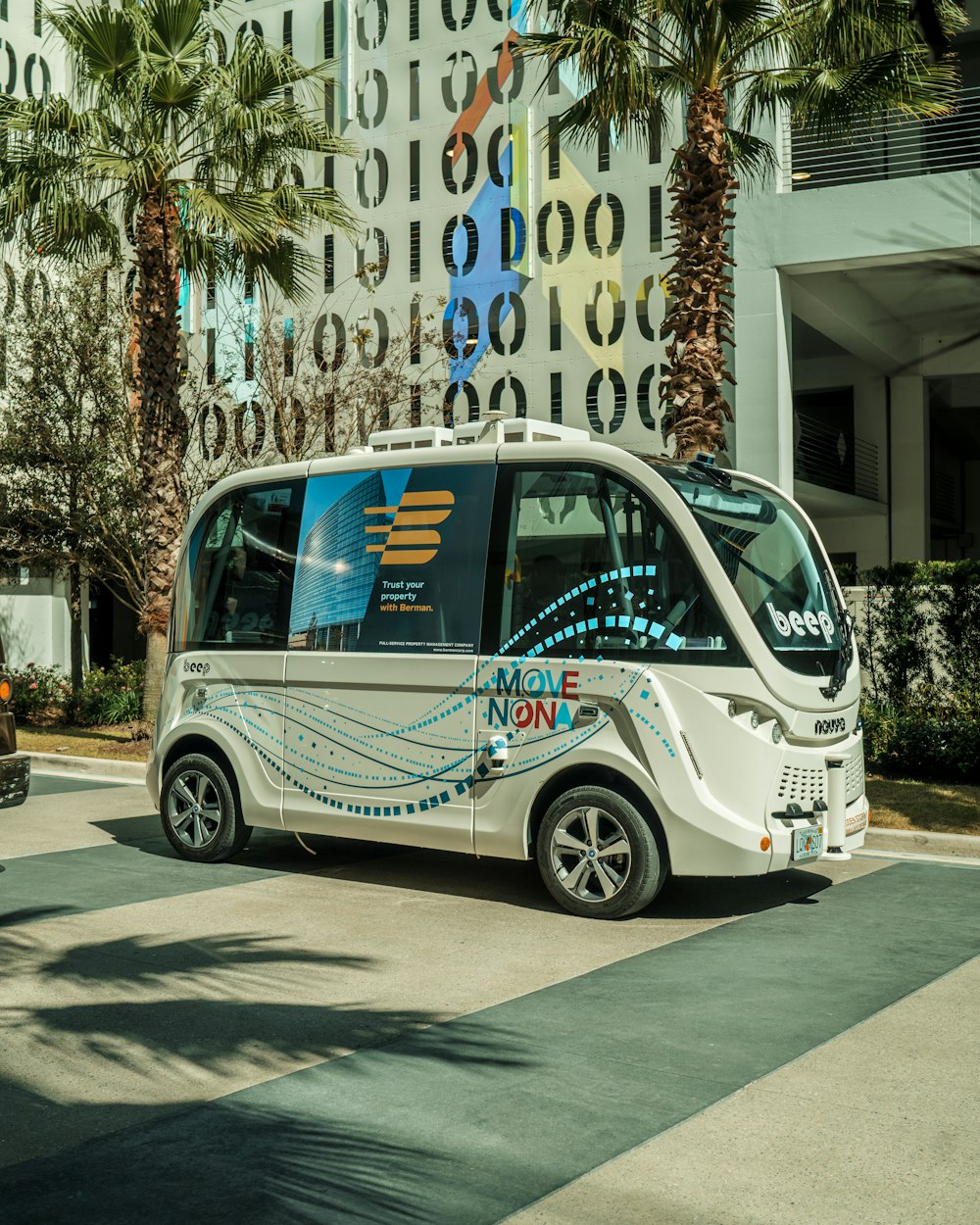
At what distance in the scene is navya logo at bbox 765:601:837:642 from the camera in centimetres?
777

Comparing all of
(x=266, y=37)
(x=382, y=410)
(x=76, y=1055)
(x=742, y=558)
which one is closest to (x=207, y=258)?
(x=382, y=410)

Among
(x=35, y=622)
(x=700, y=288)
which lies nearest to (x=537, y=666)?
(x=700, y=288)

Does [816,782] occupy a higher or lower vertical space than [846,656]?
lower

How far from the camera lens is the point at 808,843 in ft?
25.4

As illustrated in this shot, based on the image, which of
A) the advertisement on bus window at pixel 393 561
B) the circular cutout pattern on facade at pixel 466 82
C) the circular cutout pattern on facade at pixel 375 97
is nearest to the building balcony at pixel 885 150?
the circular cutout pattern on facade at pixel 466 82

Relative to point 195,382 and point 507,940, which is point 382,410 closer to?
point 195,382

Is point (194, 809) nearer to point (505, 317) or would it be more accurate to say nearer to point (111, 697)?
point (111, 697)

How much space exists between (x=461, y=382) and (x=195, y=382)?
24.7ft

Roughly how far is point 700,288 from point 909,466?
15633mm

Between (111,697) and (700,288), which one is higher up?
(700,288)

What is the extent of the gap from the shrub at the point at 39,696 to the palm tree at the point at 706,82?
41.1 ft

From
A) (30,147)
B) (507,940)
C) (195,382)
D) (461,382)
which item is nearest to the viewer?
(507,940)

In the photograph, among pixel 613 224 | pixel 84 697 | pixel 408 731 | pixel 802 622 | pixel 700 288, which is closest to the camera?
pixel 802 622

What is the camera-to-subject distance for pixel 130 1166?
4223 mm
